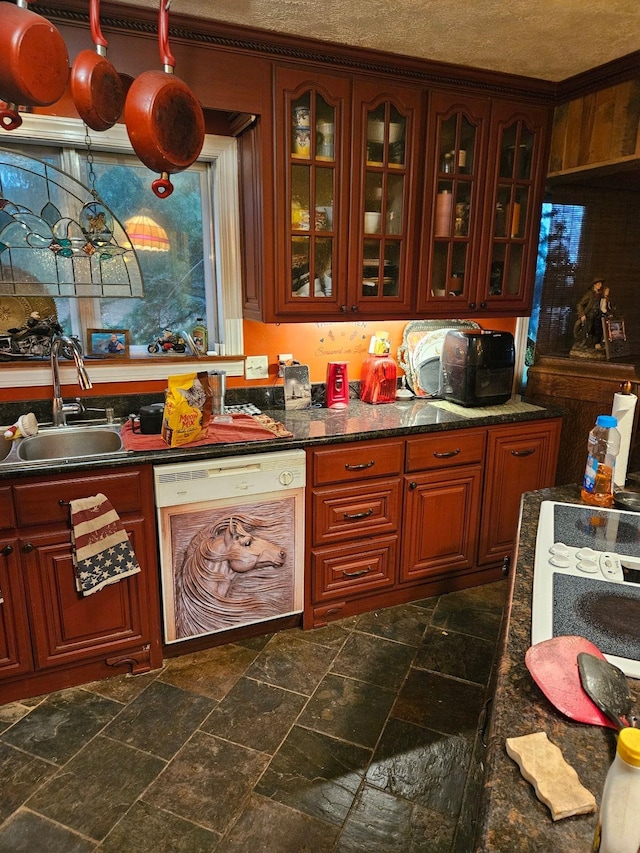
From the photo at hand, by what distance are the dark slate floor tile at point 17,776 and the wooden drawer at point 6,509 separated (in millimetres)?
753

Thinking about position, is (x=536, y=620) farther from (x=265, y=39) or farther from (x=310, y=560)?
(x=265, y=39)

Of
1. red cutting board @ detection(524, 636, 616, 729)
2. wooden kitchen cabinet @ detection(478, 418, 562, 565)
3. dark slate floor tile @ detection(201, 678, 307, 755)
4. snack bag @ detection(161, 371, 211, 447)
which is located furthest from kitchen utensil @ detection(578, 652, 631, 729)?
wooden kitchen cabinet @ detection(478, 418, 562, 565)

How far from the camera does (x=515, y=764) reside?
2.68 ft

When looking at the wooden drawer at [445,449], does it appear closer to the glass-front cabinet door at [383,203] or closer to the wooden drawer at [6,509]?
the glass-front cabinet door at [383,203]

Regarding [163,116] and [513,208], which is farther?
[513,208]

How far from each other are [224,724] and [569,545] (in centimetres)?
139

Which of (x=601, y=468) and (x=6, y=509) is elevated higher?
(x=601, y=468)

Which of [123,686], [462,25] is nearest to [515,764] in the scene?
[123,686]

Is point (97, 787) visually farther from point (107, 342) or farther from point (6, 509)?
point (107, 342)

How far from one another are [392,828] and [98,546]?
132cm

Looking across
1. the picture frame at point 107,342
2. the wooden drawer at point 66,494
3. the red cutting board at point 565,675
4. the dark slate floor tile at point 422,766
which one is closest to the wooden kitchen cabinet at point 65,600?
the wooden drawer at point 66,494

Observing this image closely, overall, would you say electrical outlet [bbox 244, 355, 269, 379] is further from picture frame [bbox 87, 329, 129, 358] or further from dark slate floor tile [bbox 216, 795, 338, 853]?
dark slate floor tile [bbox 216, 795, 338, 853]

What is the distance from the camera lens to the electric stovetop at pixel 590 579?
1071 millimetres

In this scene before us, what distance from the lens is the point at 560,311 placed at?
3301mm
